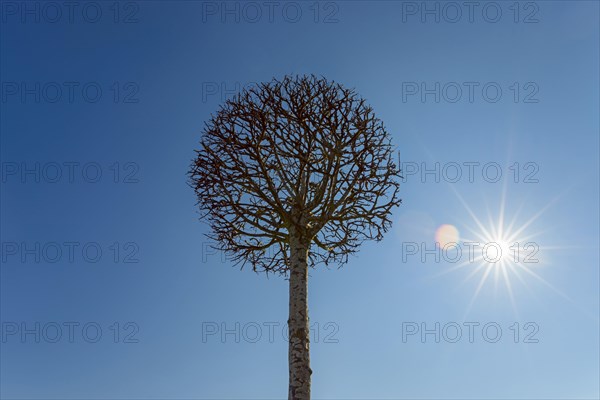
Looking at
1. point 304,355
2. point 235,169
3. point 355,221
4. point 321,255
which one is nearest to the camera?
point 304,355

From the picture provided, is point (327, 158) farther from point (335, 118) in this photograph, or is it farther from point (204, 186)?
point (204, 186)

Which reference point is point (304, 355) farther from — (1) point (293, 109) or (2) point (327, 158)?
(1) point (293, 109)

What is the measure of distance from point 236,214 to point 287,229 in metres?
1.13

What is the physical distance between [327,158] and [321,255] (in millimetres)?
2676

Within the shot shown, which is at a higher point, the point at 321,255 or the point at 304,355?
the point at 321,255

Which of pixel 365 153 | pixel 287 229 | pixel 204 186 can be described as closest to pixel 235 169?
pixel 204 186

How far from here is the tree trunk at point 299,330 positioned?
32.6 feet

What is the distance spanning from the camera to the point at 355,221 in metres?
12.2

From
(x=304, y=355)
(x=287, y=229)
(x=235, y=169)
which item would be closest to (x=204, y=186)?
(x=235, y=169)

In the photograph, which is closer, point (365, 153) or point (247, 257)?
point (365, 153)

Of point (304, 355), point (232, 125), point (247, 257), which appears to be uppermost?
point (232, 125)

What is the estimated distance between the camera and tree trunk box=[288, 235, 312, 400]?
9922 millimetres

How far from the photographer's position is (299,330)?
10.3 m

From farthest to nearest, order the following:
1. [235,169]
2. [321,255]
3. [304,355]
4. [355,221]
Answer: [321,255] < [355,221] < [235,169] < [304,355]
